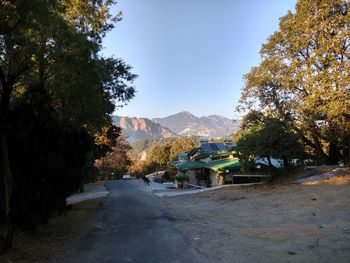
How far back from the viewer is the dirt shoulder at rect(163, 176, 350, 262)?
29.0 ft

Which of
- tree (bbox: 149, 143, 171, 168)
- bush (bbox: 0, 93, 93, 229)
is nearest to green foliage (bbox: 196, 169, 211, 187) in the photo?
bush (bbox: 0, 93, 93, 229)

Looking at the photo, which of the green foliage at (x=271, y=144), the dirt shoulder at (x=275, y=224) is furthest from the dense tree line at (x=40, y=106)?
the green foliage at (x=271, y=144)

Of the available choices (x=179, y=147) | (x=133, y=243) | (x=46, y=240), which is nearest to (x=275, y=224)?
(x=133, y=243)

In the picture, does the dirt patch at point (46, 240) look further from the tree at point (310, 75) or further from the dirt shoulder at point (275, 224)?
the tree at point (310, 75)

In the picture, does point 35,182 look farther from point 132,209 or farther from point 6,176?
point 132,209

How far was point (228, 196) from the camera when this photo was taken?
23.5m

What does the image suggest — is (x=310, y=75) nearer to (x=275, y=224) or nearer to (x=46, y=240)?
(x=275, y=224)

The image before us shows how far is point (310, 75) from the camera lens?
24656mm

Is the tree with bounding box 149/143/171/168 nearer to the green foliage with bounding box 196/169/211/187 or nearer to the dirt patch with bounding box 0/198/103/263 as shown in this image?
Result: the green foliage with bounding box 196/169/211/187

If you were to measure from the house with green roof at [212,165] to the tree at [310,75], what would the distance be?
16.5ft

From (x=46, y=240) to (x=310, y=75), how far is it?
62.6 feet

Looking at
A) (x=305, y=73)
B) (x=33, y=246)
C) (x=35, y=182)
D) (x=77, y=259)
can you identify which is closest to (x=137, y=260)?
(x=77, y=259)

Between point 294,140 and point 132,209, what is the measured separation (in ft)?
37.9

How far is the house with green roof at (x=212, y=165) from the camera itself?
36.4m
